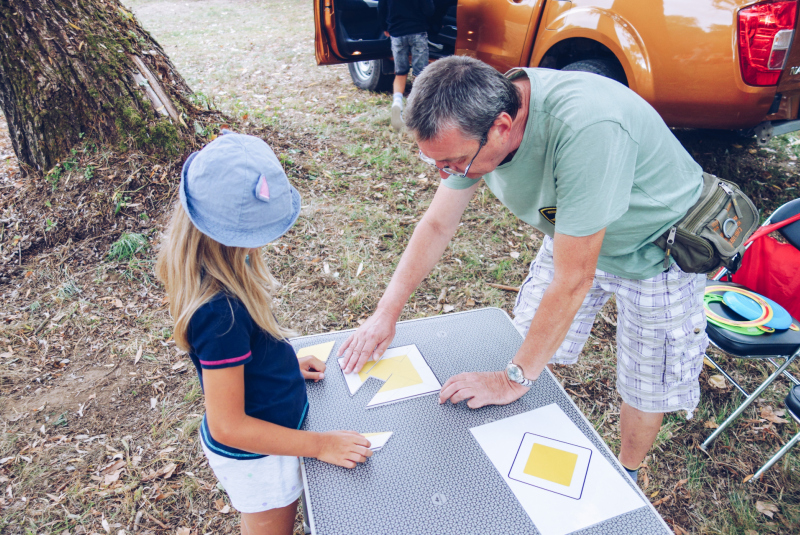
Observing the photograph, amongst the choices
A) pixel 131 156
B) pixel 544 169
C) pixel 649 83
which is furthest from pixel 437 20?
pixel 544 169

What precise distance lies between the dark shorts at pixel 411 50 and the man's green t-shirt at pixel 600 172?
3893 mm

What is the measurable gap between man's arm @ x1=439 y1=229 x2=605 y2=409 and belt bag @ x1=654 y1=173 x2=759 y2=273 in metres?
0.41

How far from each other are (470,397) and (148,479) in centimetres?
173

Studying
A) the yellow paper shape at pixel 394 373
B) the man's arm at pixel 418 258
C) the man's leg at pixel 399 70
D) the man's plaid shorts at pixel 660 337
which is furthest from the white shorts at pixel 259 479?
the man's leg at pixel 399 70

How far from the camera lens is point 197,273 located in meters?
1.17

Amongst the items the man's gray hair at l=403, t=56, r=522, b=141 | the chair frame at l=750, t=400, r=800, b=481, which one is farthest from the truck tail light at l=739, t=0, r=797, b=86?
the man's gray hair at l=403, t=56, r=522, b=141

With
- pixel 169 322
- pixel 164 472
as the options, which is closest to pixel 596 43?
pixel 169 322

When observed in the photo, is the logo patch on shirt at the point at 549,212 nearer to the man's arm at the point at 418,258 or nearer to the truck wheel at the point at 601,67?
the man's arm at the point at 418,258

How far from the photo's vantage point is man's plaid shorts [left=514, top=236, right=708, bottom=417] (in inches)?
67.9

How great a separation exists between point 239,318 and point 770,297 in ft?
8.89

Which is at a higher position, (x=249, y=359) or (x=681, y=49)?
(x=681, y=49)

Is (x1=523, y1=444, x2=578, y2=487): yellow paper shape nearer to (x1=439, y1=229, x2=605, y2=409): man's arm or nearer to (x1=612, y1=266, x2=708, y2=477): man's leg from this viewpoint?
(x1=439, y1=229, x2=605, y2=409): man's arm

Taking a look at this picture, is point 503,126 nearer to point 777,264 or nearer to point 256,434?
point 256,434

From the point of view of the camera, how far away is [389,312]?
1.81m
